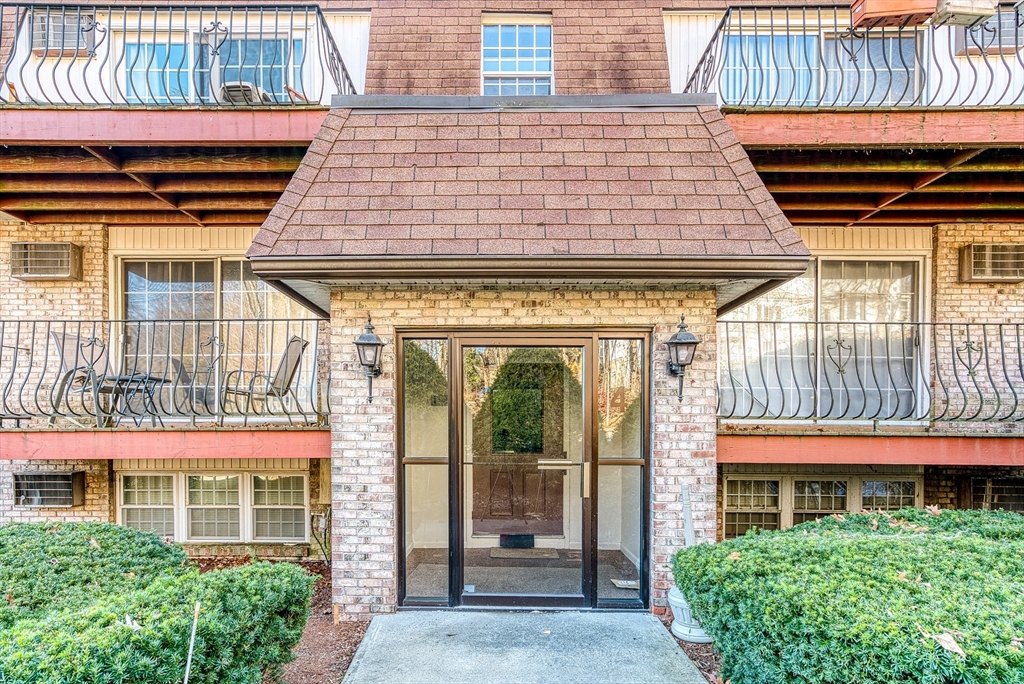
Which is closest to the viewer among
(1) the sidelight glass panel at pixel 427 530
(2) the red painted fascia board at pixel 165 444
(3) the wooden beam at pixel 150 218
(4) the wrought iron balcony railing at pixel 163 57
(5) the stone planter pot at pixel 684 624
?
(5) the stone planter pot at pixel 684 624

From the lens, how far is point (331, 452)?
4.95m

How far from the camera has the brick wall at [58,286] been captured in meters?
6.60

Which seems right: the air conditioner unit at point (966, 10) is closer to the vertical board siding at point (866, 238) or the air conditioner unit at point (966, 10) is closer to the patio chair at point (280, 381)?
the vertical board siding at point (866, 238)

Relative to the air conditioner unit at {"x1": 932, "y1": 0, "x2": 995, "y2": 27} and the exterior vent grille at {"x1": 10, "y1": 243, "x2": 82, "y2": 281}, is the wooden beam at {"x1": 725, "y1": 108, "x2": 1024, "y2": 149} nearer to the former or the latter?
the air conditioner unit at {"x1": 932, "y1": 0, "x2": 995, "y2": 27}

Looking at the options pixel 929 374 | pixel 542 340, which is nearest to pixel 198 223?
pixel 542 340

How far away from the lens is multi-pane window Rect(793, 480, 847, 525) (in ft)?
22.4

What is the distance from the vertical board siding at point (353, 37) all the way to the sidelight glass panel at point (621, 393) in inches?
177

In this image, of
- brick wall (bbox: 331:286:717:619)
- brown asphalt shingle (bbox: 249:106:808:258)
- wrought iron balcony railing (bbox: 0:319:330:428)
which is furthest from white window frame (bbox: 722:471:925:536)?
wrought iron balcony railing (bbox: 0:319:330:428)

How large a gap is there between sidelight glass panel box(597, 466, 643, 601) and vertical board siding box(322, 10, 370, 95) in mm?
5345

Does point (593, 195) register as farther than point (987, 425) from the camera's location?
No

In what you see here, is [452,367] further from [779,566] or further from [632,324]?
[779,566]

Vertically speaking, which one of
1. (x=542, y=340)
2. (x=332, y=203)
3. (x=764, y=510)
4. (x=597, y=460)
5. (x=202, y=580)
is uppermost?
(x=332, y=203)

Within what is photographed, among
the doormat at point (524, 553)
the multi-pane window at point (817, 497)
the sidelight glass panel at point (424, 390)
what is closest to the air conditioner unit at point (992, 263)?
the multi-pane window at point (817, 497)

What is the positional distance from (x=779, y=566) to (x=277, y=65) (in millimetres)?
6965
